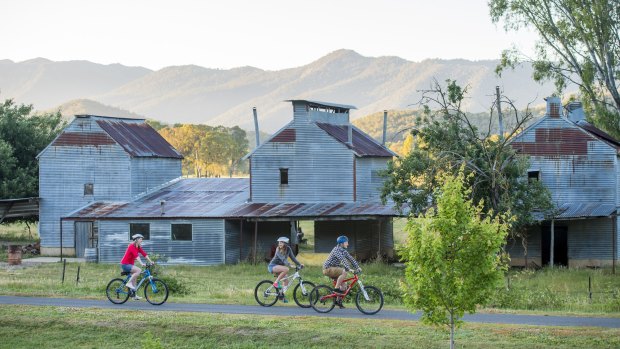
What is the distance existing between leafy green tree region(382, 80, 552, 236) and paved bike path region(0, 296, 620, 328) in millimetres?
15366

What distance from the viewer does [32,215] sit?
59781mm

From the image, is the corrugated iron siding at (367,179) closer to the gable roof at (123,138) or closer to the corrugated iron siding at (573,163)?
the corrugated iron siding at (573,163)

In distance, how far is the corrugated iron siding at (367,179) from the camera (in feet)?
160

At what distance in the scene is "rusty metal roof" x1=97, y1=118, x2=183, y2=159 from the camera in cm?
5394

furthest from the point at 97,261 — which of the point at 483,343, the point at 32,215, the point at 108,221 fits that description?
the point at 483,343

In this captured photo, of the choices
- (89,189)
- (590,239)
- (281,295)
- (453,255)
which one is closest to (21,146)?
(89,189)

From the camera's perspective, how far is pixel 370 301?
23.5 meters

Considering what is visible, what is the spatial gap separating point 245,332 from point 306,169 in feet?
92.2

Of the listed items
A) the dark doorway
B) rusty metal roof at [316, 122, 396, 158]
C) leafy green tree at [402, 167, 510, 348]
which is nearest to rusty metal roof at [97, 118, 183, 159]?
rusty metal roof at [316, 122, 396, 158]

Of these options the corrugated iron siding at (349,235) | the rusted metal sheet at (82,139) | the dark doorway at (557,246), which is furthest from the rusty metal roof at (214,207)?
the dark doorway at (557,246)

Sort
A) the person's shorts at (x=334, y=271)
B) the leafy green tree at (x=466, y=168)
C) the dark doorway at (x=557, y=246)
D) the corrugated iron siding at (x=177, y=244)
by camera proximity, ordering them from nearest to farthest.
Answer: the person's shorts at (x=334, y=271) < the leafy green tree at (x=466, y=168) < the dark doorway at (x=557, y=246) < the corrugated iron siding at (x=177, y=244)

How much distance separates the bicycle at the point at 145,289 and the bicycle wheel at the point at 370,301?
17.9 ft

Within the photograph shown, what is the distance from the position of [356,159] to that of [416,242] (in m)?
31.0

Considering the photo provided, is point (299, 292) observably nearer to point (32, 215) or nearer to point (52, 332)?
point (52, 332)
